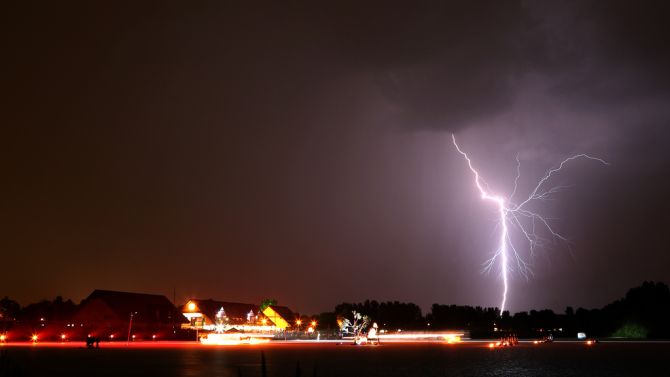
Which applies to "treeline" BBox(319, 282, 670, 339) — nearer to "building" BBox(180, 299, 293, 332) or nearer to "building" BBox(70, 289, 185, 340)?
"building" BBox(180, 299, 293, 332)

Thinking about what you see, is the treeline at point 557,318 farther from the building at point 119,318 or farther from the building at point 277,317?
the building at point 119,318

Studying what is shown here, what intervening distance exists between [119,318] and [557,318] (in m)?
114

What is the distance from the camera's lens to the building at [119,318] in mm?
76062

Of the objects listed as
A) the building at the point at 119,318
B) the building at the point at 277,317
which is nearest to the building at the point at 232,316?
the building at the point at 277,317

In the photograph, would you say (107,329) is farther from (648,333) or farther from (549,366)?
(648,333)

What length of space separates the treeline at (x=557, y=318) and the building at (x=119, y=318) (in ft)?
226

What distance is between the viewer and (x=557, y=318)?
156 metres

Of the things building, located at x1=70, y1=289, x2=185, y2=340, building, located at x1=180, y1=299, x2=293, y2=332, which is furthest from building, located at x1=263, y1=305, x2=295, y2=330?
building, located at x1=70, y1=289, x2=185, y2=340

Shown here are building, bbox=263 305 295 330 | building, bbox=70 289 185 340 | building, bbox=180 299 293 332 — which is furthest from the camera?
building, bbox=263 305 295 330

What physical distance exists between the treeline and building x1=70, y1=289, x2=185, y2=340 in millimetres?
69004

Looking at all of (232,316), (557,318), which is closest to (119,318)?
(232,316)

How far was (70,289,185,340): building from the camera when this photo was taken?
76062mm

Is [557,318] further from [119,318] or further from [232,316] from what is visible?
[119,318]

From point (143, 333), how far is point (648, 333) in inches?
3281
